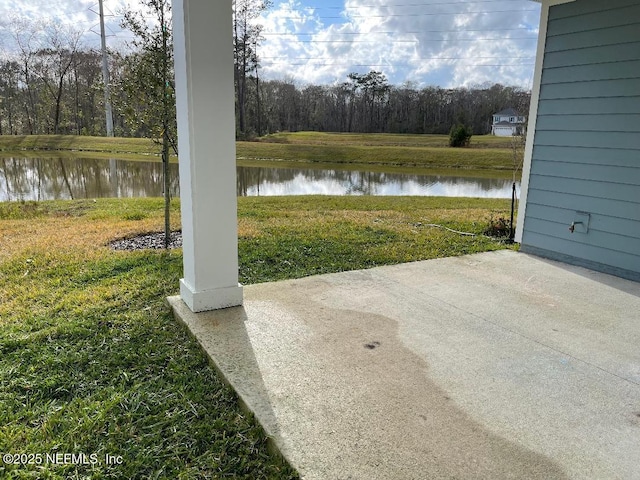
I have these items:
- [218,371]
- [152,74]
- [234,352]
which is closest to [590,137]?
[234,352]

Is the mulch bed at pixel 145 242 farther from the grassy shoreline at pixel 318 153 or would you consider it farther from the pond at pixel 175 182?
the grassy shoreline at pixel 318 153

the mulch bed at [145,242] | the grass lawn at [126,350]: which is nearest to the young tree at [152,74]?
the mulch bed at [145,242]

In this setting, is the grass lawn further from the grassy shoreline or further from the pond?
the grassy shoreline

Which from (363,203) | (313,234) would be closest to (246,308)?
(313,234)

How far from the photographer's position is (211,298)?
8.94 ft

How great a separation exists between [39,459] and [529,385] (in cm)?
200

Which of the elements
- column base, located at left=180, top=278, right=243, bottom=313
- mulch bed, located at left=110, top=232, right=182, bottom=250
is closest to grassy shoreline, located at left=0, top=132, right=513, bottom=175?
mulch bed, located at left=110, top=232, right=182, bottom=250

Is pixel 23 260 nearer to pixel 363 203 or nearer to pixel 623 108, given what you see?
pixel 623 108

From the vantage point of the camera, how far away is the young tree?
4000 mm

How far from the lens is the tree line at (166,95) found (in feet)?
13.4

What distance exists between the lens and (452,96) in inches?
1502

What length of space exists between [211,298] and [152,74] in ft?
7.80

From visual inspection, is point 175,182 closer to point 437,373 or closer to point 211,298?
point 211,298

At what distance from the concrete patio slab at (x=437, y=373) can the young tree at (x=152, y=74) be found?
6.45ft
